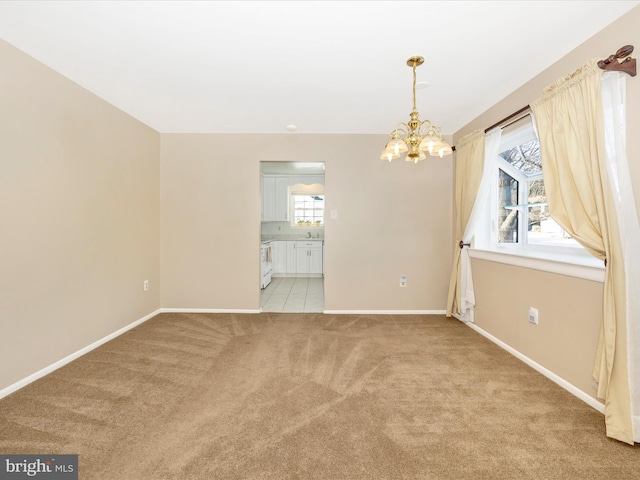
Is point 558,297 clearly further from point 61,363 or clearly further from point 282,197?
point 282,197

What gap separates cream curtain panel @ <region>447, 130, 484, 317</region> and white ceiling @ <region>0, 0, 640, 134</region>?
1.56 ft

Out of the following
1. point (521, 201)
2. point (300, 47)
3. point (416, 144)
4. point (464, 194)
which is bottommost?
point (521, 201)

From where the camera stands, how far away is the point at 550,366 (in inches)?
86.7

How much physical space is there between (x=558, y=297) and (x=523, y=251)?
2.44ft

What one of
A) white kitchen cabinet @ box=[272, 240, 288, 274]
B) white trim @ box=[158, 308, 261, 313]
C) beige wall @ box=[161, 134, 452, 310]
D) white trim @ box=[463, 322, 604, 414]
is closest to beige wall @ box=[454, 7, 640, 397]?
white trim @ box=[463, 322, 604, 414]

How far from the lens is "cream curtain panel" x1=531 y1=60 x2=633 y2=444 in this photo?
1.60 m

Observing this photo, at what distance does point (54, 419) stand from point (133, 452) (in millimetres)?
702

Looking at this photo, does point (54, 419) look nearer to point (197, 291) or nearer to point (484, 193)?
point (197, 291)

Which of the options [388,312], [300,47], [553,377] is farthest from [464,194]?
[300,47]

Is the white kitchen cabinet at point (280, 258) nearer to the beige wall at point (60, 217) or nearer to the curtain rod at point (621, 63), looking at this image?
the beige wall at point (60, 217)

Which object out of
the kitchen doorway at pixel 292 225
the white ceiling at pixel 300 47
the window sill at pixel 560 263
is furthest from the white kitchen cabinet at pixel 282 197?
the window sill at pixel 560 263

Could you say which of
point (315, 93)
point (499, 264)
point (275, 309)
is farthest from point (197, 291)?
point (499, 264)

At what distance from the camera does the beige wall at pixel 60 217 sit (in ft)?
6.47

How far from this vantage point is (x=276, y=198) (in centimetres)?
683
